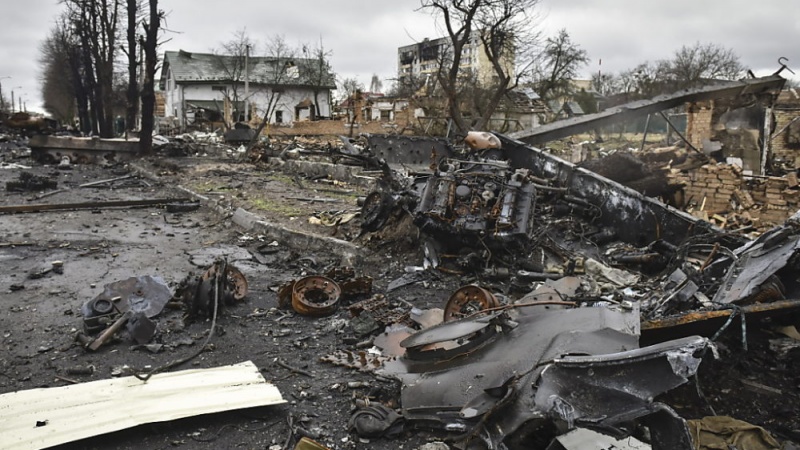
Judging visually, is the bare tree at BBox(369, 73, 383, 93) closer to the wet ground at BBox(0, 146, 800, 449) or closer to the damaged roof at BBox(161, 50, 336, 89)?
the damaged roof at BBox(161, 50, 336, 89)

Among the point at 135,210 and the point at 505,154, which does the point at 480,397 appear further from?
the point at 135,210

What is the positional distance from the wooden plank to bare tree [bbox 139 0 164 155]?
61.8ft

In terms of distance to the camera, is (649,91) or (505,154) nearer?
(505,154)

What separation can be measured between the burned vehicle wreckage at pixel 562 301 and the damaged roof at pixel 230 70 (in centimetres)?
3743

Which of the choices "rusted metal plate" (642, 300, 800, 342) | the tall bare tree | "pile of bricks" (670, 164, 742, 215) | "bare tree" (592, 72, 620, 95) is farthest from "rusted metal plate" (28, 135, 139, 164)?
"bare tree" (592, 72, 620, 95)

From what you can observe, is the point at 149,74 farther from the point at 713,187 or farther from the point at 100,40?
the point at 713,187

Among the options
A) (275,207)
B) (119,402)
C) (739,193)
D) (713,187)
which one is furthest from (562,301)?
(739,193)

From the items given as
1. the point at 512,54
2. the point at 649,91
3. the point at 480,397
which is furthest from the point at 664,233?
the point at 649,91

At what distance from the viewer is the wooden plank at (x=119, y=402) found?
3.46 meters

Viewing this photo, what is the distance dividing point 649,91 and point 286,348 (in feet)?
117

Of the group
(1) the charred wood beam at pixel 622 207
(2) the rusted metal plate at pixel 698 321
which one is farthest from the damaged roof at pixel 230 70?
(2) the rusted metal plate at pixel 698 321

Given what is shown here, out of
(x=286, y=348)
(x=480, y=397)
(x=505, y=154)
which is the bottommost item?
(x=286, y=348)

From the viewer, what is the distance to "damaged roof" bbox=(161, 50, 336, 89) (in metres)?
44.9

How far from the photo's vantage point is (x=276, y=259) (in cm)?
825
